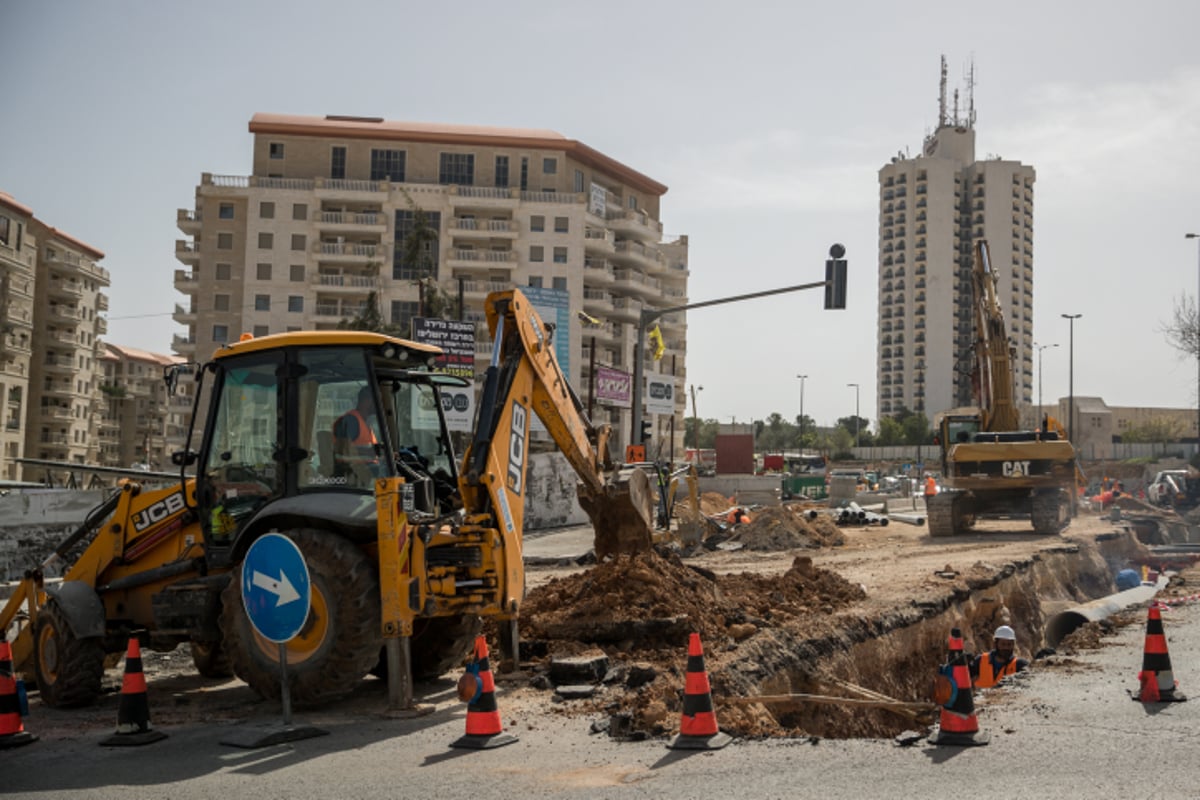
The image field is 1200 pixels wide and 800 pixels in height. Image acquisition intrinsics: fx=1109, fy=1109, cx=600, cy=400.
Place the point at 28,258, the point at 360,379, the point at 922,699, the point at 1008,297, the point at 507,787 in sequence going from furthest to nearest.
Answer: the point at 1008,297 → the point at 28,258 → the point at 922,699 → the point at 360,379 → the point at 507,787

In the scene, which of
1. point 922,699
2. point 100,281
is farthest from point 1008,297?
point 922,699

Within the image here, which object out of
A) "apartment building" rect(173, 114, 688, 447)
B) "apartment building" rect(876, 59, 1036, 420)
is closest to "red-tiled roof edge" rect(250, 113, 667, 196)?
"apartment building" rect(173, 114, 688, 447)

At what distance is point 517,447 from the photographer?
9609mm

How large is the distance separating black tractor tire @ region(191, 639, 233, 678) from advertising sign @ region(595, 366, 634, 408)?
27.9 meters

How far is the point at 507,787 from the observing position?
6266mm

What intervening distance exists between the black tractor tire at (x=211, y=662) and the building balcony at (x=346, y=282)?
66612 millimetres

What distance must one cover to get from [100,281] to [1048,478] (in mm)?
90364

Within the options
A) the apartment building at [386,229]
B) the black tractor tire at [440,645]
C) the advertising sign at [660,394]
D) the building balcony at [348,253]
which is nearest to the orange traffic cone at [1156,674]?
the black tractor tire at [440,645]

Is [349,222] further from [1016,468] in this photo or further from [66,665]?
[66,665]

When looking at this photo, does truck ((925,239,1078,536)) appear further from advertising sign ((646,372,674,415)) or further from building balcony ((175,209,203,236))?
building balcony ((175,209,203,236))

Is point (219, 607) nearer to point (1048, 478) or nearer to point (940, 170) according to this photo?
point (1048, 478)

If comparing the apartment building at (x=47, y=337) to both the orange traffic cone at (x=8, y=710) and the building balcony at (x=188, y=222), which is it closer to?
the building balcony at (x=188, y=222)

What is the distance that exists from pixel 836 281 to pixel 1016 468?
732 centimetres

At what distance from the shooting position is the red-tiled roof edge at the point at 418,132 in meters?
78.4
